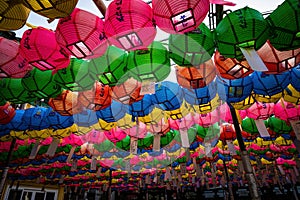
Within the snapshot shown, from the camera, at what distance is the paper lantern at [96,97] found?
3.41m

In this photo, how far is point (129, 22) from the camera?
2.08 metres

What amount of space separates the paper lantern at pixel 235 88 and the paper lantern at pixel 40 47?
8.47 feet

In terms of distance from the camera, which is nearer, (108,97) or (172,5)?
(172,5)

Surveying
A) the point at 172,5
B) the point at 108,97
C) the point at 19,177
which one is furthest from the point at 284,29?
the point at 19,177

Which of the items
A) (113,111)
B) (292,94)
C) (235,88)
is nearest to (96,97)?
(113,111)

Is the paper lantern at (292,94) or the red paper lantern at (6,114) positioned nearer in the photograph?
the paper lantern at (292,94)

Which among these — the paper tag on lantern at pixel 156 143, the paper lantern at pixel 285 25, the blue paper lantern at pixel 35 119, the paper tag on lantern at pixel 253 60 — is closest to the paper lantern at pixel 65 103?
the blue paper lantern at pixel 35 119

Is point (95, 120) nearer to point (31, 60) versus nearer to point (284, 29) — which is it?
point (31, 60)

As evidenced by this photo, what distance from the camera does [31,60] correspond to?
2547 millimetres

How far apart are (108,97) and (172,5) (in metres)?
2.07

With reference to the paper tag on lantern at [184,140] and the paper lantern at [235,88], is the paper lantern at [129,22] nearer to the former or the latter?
the paper lantern at [235,88]

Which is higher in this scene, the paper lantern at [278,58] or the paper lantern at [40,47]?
the paper lantern at [40,47]

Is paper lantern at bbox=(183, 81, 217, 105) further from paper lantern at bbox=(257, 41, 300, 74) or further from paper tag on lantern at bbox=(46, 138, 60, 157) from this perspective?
paper tag on lantern at bbox=(46, 138, 60, 157)

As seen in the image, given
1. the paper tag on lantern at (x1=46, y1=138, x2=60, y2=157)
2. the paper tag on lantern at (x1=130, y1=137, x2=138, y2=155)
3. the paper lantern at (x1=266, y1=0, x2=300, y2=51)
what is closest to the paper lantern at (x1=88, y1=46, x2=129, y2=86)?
the paper lantern at (x1=266, y1=0, x2=300, y2=51)
